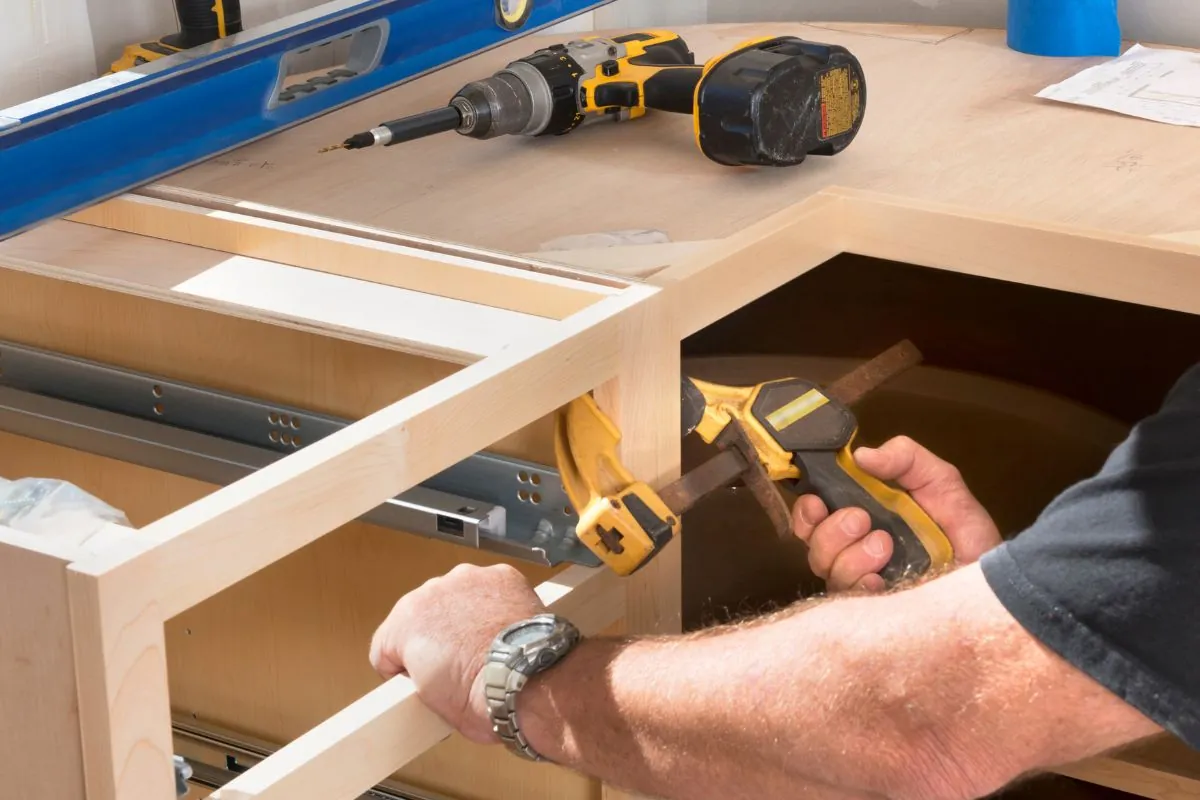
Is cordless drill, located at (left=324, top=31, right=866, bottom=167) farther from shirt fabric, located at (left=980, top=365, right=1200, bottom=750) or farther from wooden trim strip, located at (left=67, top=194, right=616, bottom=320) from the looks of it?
shirt fabric, located at (left=980, top=365, right=1200, bottom=750)

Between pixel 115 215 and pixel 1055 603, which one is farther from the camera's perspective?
pixel 115 215

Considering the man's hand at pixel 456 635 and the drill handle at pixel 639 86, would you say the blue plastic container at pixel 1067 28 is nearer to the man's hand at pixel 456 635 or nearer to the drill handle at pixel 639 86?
the drill handle at pixel 639 86

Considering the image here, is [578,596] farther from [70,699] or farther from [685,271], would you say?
[70,699]

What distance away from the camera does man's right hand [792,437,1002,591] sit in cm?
99

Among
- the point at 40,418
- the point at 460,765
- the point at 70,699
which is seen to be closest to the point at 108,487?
the point at 40,418

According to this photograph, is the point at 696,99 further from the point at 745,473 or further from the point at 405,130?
the point at 745,473

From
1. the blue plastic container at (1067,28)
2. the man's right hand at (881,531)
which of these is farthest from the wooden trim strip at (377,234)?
the blue plastic container at (1067,28)

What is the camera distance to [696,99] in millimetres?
1164

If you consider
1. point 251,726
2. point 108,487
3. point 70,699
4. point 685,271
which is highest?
point 685,271

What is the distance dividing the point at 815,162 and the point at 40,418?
0.64 meters

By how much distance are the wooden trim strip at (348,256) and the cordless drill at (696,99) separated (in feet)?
0.45

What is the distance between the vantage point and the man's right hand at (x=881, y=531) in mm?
989

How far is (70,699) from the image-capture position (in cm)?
68

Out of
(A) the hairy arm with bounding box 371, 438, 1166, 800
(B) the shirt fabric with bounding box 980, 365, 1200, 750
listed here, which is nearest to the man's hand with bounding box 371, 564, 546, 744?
(A) the hairy arm with bounding box 371, 438, 1166, 800
